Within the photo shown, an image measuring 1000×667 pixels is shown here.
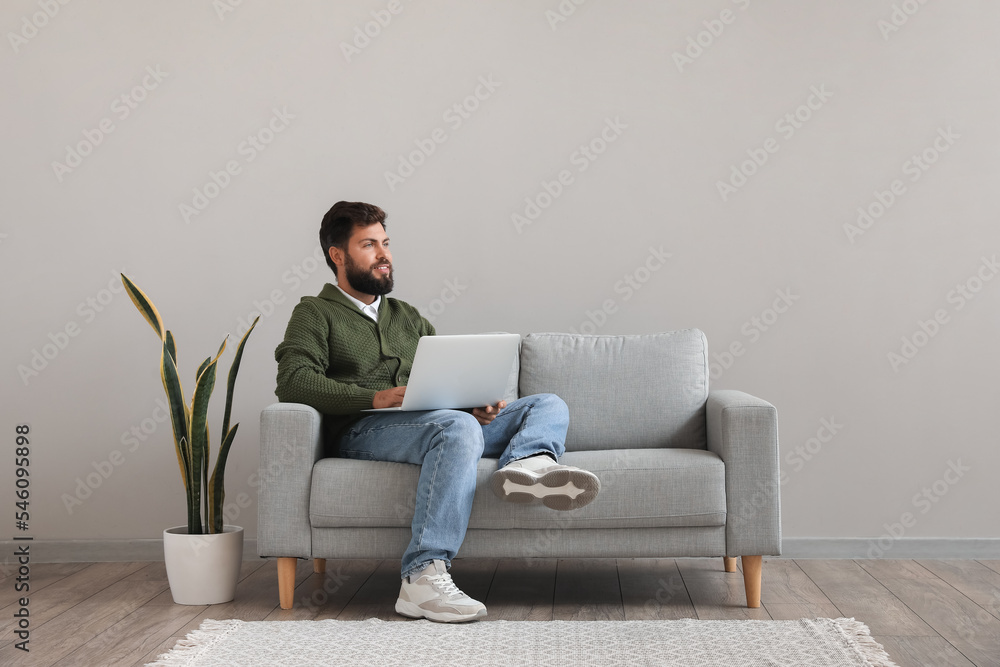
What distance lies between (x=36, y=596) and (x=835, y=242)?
290 centimetres

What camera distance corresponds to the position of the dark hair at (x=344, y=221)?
277cm

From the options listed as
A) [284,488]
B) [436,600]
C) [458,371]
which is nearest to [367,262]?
[458,371]

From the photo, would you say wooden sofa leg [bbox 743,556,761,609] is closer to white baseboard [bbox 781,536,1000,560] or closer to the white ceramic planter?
white baseboard [bbox 781,536,1000,560]

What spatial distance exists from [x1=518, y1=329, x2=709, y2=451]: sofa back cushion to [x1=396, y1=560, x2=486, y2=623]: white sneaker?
76 cm

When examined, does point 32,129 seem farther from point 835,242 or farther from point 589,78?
point 835,242

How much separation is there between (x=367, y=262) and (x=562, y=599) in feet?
3.88

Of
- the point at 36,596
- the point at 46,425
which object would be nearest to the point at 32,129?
the point at 46,425

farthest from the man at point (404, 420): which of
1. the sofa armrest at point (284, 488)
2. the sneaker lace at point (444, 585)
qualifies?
the sofa armrest at point (284, 488)

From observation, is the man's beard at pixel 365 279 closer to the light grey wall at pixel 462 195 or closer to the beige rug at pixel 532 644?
the light grey wall at pixel 462 195

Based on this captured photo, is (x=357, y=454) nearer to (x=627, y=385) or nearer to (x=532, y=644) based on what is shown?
(x=532, y=644)

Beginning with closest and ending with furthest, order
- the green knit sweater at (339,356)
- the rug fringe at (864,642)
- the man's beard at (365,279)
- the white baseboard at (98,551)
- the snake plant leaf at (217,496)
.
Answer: the rug fringe at (864,642) < the green knit sweater at (339,356) < the snake plant leaf at (217,496) < the man's beard at (365,279) < the white baseboard at (98,551)

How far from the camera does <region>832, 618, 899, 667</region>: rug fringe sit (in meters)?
1.92

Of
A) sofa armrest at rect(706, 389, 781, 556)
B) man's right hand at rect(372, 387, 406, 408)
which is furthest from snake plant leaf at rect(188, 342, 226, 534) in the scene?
sofa armrest at rect(706, 389, 781, 556)

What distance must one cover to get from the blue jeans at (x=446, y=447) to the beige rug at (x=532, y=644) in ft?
0.73
